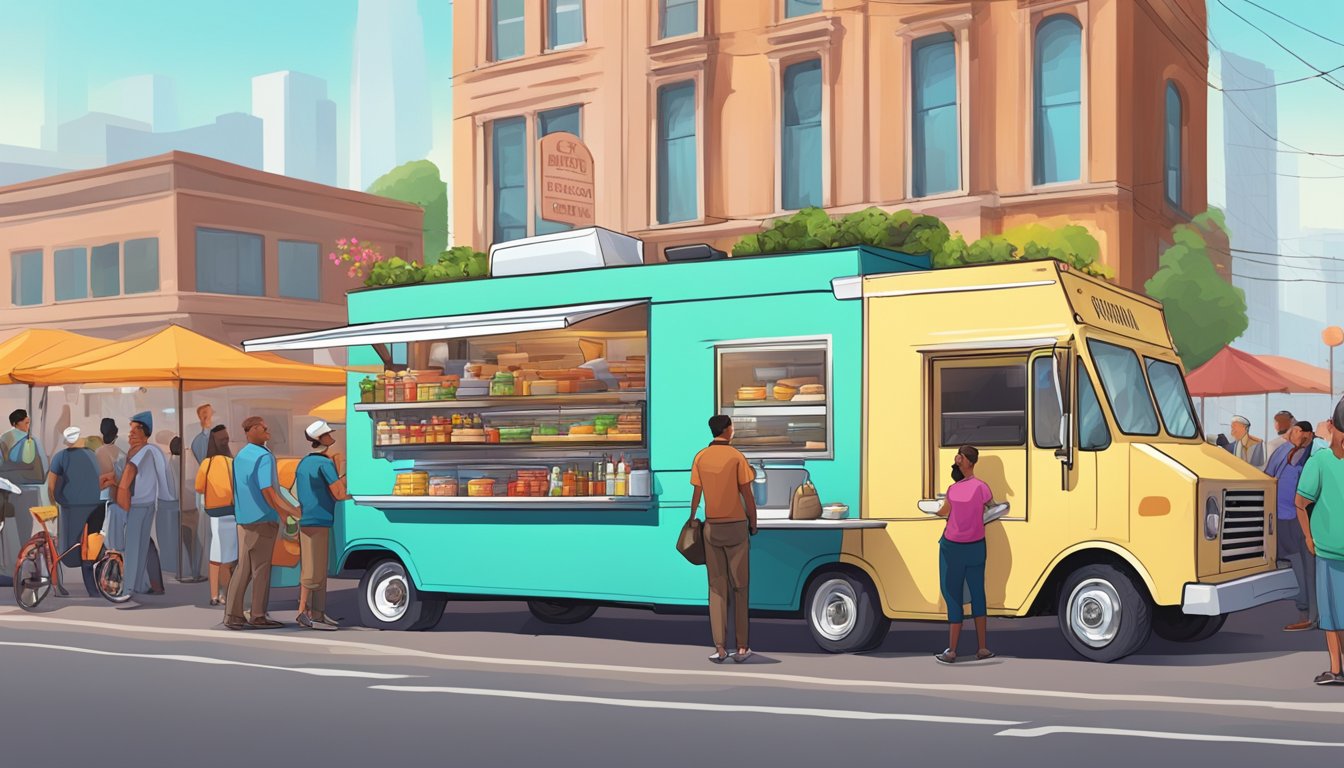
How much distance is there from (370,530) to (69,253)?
28840 millimetres

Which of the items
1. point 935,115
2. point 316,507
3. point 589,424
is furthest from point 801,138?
point 316,507

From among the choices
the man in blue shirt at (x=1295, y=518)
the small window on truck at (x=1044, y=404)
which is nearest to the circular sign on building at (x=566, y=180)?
the man in blue shirt at (x=1295, y=518)

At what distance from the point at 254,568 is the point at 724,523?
4.48 m

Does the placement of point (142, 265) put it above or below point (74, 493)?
above

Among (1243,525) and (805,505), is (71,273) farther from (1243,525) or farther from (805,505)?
(1243,525)

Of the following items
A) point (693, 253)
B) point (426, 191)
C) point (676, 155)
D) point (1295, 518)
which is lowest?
point (1295, 518)

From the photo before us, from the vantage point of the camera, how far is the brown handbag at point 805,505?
12227 millimetres

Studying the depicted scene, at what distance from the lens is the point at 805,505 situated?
482 inches

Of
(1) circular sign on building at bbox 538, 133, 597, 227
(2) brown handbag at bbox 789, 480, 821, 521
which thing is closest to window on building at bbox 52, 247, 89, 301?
(1) circular sign on building at bbox 538, 133, 597, 227

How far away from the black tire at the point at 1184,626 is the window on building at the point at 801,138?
64.0ft

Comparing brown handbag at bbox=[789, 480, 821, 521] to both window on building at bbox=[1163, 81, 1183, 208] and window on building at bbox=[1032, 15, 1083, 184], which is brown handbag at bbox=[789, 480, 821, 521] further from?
window on building at bbox=[1163, 81, 1183, 208]

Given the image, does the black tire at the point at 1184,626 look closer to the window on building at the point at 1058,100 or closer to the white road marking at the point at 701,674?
the white road marking at the point at 701,674

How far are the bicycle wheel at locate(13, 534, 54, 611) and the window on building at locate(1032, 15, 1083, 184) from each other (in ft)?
63.7

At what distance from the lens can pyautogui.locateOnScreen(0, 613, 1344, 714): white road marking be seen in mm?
9789
